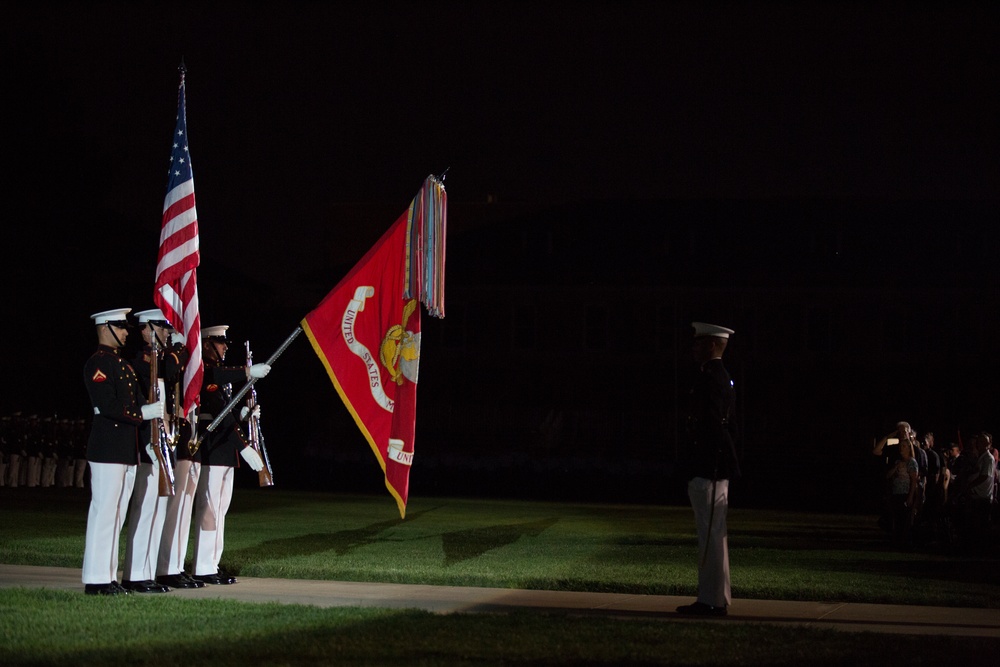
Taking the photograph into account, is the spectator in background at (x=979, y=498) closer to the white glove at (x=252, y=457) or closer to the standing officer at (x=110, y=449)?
the white glove at (x=252, y=457)

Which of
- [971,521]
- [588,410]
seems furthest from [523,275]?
[971,521]

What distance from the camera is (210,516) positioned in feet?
38.2

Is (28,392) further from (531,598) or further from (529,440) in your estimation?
(531,598)

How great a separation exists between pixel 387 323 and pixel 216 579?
2625 mm

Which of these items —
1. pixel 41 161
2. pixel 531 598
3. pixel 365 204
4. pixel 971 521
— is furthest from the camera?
pixel 365 204

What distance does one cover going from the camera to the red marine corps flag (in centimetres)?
1181

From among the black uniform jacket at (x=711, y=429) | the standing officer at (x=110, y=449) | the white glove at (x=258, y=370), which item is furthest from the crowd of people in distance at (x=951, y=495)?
the standing officer at (x=110, y=449)

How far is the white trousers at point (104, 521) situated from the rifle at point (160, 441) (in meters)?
0.26

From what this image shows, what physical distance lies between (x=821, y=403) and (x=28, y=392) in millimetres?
30215

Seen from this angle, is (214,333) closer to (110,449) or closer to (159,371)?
(159,371)

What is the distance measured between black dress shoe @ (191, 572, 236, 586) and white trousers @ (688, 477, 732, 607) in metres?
4.08

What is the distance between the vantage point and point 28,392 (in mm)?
53562

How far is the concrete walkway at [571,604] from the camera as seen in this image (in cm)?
1023

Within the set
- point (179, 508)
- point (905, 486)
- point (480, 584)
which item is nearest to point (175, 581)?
point (179, 508)
